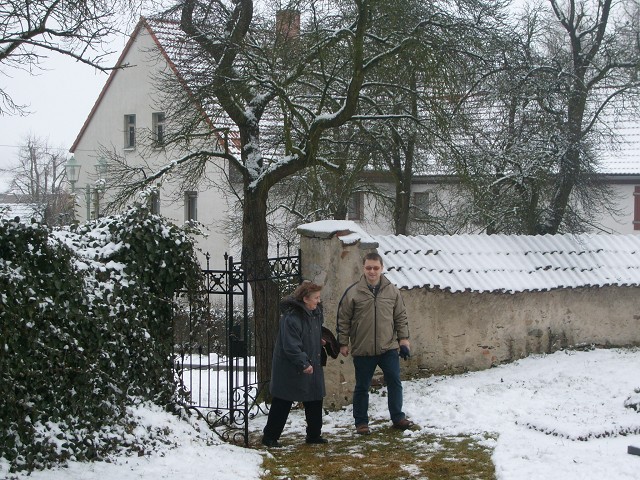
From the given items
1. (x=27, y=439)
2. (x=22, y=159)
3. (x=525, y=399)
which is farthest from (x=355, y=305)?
(x=22, y=159)

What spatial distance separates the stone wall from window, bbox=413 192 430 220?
8892mm

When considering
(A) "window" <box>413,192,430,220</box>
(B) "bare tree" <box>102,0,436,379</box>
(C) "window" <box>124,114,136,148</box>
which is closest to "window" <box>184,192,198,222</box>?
→ (C) "window" <box>124,114,136,148</box>

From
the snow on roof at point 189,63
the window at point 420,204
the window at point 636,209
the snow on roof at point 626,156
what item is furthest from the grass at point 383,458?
the window at point 636,209

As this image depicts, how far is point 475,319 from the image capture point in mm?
10508

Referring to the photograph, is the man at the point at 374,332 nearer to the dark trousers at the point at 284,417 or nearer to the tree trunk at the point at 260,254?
the dark trousers at the point at 284,417

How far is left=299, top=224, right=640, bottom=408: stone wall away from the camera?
30.2 feet

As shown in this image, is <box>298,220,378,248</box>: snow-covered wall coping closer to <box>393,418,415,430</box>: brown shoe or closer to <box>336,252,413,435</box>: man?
<box>336,252,413,435</box>: man

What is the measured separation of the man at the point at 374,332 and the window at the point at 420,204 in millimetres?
12579

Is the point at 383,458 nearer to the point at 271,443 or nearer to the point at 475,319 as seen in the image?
the point at 271,443

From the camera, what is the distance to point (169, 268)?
7.44 meters

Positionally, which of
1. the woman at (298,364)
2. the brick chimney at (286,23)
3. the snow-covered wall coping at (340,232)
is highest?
the brick chimney at (286,23)

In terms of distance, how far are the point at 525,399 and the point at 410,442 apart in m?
1.66

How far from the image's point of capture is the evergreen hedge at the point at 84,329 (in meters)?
5.80

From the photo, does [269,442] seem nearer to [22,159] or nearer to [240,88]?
[240,88]
